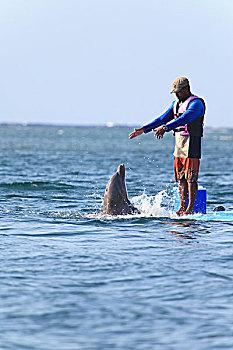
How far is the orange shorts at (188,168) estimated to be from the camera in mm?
10633

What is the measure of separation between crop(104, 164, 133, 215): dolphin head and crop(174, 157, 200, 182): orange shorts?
1033mm

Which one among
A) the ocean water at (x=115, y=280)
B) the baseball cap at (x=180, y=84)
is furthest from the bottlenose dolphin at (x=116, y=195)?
the baseball cap at (x=180, y=84)

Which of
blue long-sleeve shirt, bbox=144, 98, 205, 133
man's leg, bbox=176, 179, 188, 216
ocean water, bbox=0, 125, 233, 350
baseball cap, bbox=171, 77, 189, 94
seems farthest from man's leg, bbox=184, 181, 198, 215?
baseball cap, bbox=171, 77, 189, 94

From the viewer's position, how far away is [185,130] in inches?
416

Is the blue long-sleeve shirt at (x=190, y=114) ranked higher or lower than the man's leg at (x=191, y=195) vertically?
higher

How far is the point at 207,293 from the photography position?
6.31 metres

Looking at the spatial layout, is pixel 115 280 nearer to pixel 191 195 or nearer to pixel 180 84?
pixel 191 195

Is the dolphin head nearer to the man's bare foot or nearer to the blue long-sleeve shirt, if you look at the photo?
the man's bare foot

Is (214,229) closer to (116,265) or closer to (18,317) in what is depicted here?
(116,265)

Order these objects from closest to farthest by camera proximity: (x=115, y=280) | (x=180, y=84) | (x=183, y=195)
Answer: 1. (x=115, y=280)
2. (x=180, y=84)
3. (x=183, y=195)

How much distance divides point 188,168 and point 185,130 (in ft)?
2.16

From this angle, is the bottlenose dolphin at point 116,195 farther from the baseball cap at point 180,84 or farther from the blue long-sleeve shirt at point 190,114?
the baseball cap at point 180,84

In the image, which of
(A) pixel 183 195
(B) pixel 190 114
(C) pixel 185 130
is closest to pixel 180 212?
(A) pixel 183 195

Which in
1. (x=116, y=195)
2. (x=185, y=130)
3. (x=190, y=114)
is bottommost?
(x=116, y=195)
